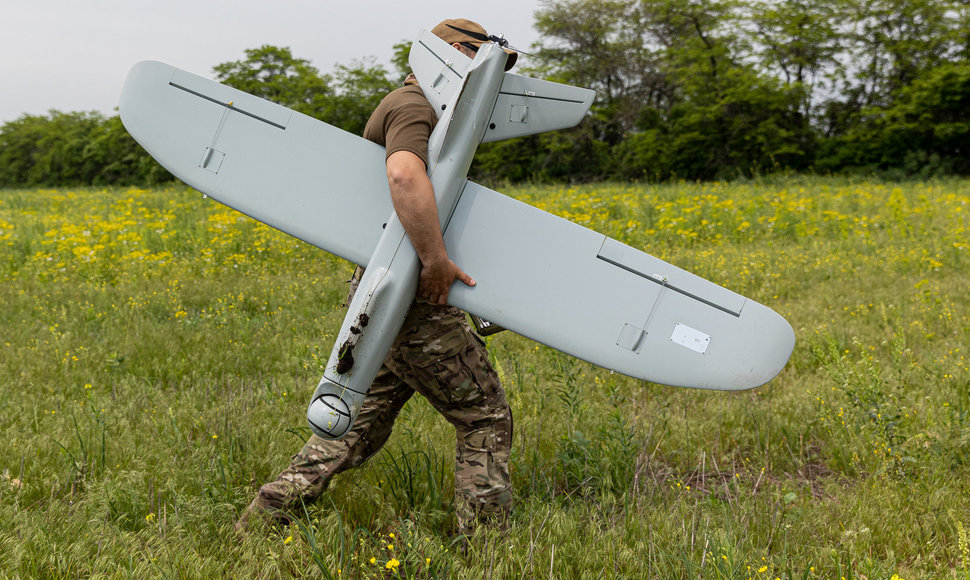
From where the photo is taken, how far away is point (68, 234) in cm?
887

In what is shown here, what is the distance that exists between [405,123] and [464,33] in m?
0.55

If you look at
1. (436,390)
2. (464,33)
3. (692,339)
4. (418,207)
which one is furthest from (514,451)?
(464,33)

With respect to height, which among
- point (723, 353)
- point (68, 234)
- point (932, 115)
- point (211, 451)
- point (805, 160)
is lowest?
point (68, 234)

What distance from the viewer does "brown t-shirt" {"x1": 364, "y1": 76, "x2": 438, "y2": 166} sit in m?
2.18

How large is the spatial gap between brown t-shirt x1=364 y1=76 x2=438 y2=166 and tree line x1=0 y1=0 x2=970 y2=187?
22061mm

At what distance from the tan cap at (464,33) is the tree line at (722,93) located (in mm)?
21762

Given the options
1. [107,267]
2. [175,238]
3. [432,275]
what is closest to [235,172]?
[432,275]

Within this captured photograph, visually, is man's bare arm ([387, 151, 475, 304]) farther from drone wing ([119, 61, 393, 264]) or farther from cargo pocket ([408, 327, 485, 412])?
cargo pocket ([408, 327, 485, 412])

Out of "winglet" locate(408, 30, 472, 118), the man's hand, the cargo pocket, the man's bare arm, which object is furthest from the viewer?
the cargo pocket

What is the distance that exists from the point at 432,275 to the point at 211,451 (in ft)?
5.41

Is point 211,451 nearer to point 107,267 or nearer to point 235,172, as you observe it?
point 235,172

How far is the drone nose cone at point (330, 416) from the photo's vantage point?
2.15 metres

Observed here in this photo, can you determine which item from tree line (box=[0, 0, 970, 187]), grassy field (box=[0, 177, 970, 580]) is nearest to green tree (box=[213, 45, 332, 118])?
tree line (box=[0, 0, 970, 187])

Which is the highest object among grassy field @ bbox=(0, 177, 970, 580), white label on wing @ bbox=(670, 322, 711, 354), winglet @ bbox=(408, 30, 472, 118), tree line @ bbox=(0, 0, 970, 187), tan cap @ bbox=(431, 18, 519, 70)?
tree line @ bbox=(0, 0, 970, 187)
